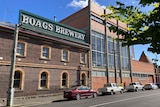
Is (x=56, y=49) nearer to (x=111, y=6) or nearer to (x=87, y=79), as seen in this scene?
(x=87, y=79)

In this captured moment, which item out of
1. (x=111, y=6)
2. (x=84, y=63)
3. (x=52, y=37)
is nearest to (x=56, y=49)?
(x=52, y=37)

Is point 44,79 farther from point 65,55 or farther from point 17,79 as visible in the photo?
point 65,55

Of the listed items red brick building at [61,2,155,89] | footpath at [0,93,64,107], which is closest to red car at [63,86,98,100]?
footpath at [0,93,64,107]

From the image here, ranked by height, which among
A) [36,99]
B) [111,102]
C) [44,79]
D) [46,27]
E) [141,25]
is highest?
[46,27]

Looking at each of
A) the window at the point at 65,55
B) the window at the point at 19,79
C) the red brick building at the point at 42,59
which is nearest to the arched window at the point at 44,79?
the red brick building at the point at 42,59

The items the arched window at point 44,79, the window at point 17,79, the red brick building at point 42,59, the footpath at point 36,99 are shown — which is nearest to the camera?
the footpath at point 36,99

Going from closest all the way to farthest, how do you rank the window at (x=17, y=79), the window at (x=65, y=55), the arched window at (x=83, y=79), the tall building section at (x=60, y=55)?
the window at (x=17, y=79) → the tall building section at (x=60, y=55) → the window at (x=65, y=55) → the arched window at (x=83, y=79)

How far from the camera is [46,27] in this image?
74.6 feet

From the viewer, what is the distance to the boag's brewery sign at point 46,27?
2047cm

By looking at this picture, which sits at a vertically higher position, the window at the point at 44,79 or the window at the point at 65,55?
the window at the point at 65,55

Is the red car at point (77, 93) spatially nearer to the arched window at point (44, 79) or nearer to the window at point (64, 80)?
the arched window at point (44, 79)

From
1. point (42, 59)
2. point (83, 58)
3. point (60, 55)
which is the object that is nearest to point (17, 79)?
point (42, 59)

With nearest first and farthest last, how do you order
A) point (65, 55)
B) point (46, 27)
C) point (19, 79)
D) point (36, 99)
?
point (36, 99)
point (19, 79)
point (46, 27)
point (65, 55)

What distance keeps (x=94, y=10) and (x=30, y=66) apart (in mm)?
17688
